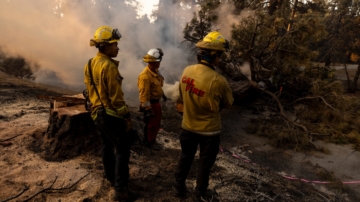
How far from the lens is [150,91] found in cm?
425

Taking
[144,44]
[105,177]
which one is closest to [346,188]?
[105,177]

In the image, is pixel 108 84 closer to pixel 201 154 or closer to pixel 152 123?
pixel 201 154

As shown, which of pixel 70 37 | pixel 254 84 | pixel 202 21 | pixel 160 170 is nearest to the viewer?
pixel 160 170

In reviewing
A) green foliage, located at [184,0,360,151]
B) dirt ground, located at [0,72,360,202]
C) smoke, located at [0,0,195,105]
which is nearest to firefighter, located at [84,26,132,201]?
dirt ground, located at [0,72,360,202]

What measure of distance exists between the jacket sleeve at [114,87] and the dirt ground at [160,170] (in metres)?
1.12

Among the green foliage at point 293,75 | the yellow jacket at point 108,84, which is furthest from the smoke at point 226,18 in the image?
the yellow jacket at point 108,84

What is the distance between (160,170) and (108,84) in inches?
69.0

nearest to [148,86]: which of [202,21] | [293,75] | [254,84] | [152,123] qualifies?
[152,123]

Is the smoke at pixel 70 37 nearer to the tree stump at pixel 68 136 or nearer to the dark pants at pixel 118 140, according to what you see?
the tree stump at pixel 68 136

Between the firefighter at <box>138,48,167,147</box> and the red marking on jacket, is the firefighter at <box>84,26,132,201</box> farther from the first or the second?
the firefighter at <box>138,48,167,147</box>

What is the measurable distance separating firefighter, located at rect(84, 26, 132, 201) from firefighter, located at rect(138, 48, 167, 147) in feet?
3.92

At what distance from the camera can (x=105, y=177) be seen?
3.31 meters

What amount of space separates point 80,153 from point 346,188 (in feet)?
15.0

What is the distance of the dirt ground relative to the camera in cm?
301
